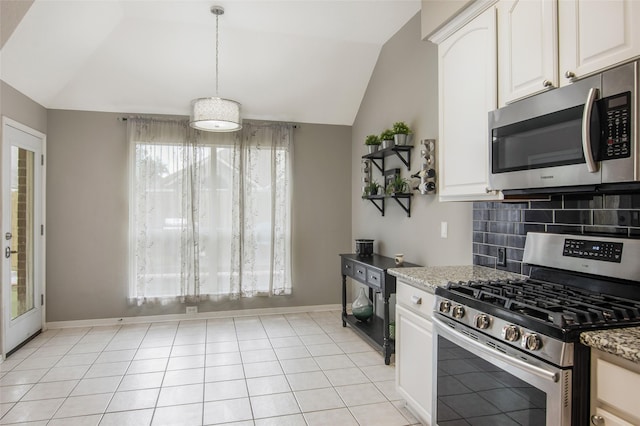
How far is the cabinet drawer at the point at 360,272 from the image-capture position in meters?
3.80

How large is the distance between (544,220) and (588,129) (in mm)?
775

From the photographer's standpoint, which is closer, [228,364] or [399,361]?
[399,361]

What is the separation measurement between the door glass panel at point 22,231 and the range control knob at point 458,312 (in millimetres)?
3912

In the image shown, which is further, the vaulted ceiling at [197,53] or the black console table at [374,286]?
the vaulted ceiling at [197,53]

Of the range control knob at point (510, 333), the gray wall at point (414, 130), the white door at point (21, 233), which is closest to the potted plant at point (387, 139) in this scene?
the gray wall at point (414, 130)

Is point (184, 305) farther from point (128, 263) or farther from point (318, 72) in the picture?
point (318, 72)

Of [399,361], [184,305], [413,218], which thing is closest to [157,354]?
[184,305]

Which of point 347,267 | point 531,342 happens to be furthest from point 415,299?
point 347,267

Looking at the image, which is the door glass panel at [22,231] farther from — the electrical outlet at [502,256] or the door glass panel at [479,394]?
the electrical outlet at [502,256]

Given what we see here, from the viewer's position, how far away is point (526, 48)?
75.9 inches

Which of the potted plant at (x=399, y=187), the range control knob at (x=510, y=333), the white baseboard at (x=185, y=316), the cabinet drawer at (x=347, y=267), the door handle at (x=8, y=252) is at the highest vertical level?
the potted plant at (x=399, y=187)

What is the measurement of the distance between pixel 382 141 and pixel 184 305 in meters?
3.03

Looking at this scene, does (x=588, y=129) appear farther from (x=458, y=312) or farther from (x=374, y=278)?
(x=374, y=278)

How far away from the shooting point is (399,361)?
2596mm
